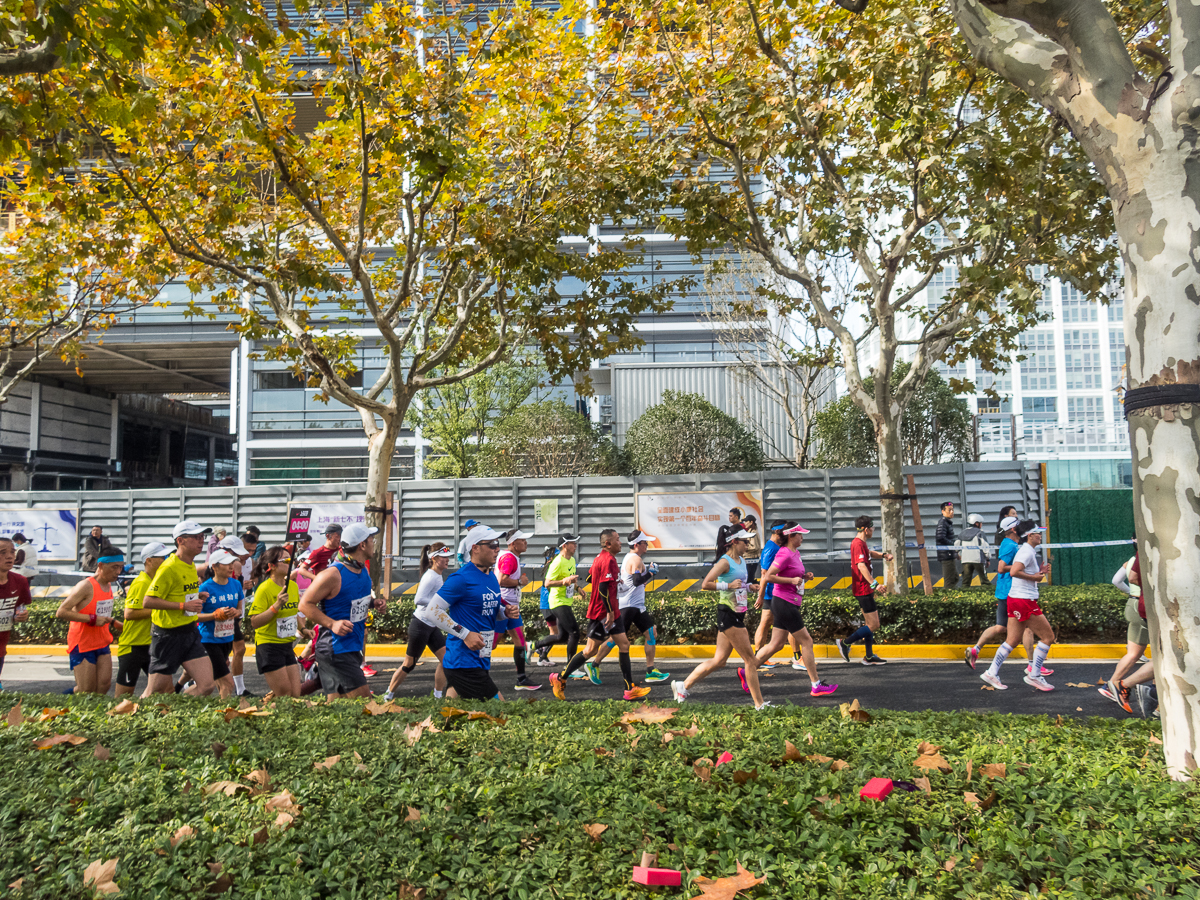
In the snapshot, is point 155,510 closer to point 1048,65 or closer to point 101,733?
point 101,733

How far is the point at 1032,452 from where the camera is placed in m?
46.3

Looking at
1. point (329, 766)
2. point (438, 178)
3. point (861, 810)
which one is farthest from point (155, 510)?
point (861, 810)

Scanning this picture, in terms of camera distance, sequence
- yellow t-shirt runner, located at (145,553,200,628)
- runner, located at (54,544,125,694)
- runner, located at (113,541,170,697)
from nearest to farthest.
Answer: yellow t-shirt runner, located at (145,553,200,628) < runner, located at (113,541,170,697) < runner, located at (54,544,125,694)

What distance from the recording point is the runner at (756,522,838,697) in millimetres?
8836

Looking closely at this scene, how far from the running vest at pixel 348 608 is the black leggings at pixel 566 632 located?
11.9 feet

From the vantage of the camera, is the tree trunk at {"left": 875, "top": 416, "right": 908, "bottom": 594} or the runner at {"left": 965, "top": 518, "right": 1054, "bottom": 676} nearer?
the runner at {"left": 965, "top": 518, "right": 1054, "bottom": 676}

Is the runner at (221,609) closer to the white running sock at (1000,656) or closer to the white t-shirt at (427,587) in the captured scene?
the white t-shirt at (427,587)

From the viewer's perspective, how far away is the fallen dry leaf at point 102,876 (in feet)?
8.82

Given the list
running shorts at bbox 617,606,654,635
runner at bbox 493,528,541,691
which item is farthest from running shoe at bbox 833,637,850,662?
runner at bbox 493,528,541,691

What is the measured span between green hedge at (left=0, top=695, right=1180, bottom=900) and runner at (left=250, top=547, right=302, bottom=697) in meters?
A: 3.23

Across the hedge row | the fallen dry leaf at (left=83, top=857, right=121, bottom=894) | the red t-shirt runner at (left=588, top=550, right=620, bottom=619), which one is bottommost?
the hedge row

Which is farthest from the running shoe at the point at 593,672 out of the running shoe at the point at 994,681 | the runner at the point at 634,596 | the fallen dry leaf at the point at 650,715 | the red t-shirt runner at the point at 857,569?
the fallen dry leaf at the point at 650,715

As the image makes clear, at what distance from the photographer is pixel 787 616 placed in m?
8.91

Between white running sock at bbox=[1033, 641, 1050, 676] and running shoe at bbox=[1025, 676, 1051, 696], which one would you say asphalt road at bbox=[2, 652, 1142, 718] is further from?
white running sock at bbox=[1033, 641, 1050, 676]
